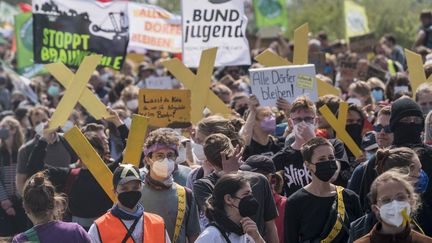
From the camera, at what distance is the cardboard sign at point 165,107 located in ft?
37.6

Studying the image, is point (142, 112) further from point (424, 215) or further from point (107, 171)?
point (424, 215)

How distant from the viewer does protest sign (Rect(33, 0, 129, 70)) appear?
1531 centimetres

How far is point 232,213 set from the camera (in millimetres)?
7359

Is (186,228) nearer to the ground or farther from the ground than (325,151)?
nearer to the ground

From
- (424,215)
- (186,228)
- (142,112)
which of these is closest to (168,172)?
(186,228)

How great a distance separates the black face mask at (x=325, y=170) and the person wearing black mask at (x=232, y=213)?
30.6 inches

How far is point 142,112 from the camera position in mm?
11375

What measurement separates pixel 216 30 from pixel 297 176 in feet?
17.6

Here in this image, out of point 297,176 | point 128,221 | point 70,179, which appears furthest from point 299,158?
point 128,221

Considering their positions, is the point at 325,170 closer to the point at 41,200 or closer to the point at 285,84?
the point at 41,200

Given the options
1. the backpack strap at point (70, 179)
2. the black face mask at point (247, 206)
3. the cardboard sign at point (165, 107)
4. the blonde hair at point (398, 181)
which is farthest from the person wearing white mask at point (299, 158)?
the blonde hair at point (398, 181)

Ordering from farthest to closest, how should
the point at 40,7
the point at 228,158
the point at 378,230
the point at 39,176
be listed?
the point at 40,7
the point at 228,158
the point at 39,176
the point at 378,230

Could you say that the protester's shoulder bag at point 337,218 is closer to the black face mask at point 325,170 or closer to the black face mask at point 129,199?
the black face mask at point 325,170

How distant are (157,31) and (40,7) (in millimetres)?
2949
